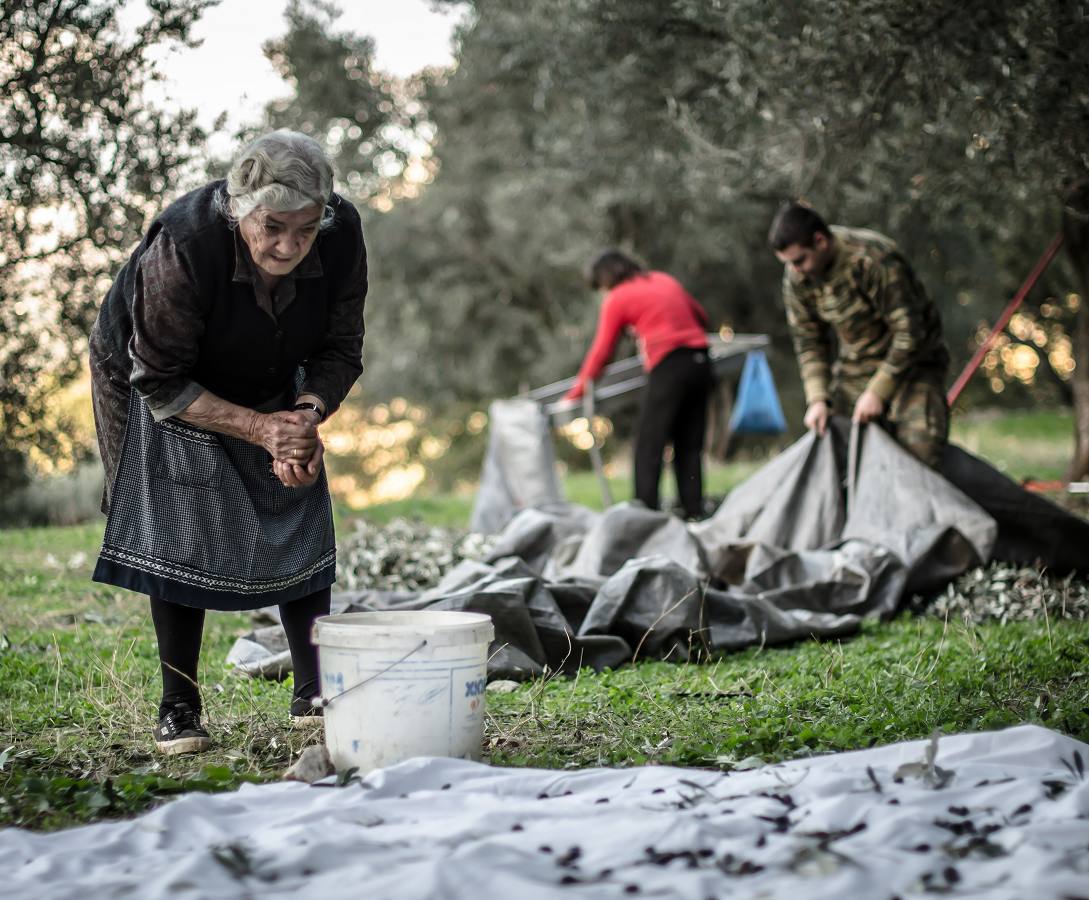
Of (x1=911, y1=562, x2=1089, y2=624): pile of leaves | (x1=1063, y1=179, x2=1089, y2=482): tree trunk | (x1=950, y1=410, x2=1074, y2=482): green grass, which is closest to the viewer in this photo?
(x1=911, y1=562, x2=1089, y2=624): pile of leaves

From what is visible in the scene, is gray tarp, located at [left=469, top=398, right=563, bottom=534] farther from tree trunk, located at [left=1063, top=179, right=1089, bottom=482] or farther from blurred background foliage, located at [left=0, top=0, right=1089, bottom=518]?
tree trunk, located at [left=1063, top=179, right=1089, bottom=482]

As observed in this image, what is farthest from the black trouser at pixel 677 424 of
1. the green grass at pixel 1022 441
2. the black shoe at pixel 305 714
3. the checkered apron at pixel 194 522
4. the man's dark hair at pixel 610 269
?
the checkered apron at pixel 194 522

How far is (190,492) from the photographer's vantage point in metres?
3.27

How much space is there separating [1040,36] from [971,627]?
277 cm

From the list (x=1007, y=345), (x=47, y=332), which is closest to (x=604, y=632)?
(x=47, y=332)

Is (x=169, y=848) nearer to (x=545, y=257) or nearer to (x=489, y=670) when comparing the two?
(x=489, y=670)

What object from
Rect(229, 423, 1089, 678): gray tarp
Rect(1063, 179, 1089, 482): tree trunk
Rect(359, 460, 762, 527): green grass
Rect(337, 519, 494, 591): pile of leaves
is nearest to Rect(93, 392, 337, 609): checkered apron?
Rect(229, 423, 1089, 678): gray tarp

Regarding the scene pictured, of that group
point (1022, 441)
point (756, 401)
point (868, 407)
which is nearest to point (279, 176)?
point (868, 407)

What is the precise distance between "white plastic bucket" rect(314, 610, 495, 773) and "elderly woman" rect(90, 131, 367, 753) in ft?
1.77

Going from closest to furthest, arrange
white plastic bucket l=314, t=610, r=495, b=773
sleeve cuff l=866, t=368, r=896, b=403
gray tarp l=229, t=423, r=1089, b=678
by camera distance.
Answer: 1. white plastic bucket l=314, t=610, r=495, b=773
2. gray tarp l=229, t=423, r=1089, b=678
3. sleeve cuff l=866, t=368, r=896, b=403

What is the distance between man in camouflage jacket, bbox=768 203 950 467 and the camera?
239 inches

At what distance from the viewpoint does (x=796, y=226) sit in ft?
19.6

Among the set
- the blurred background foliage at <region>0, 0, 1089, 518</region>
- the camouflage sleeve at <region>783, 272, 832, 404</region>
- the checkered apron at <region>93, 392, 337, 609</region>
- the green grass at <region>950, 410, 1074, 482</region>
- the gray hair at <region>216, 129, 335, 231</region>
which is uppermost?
the blurred background foliage at <region>0, 0, 1089, 518</region>

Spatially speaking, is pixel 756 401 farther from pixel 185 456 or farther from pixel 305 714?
pixel 185 456
